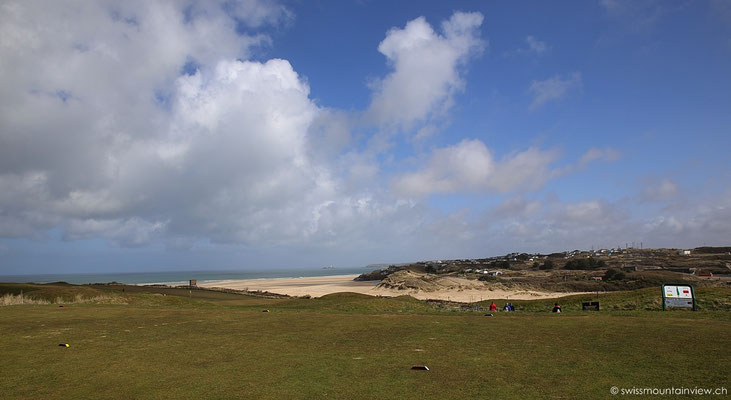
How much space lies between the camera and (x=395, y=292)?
Result: 71.0 metres

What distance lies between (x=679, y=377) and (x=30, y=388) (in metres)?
13.5

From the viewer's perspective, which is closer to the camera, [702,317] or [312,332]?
[312,332]

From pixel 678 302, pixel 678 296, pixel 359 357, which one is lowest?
pixel 678 302

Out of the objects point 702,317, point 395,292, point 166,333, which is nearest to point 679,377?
point 702,317

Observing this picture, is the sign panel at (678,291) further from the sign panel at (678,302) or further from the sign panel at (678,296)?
the sign panel at (678,302)

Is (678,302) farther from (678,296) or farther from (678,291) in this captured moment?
(678,291)

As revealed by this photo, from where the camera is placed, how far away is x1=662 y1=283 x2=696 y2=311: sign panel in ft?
77.0

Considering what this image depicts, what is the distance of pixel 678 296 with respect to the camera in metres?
23.7

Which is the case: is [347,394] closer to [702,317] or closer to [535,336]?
[535,336]

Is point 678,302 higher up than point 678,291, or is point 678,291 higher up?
point 678,291

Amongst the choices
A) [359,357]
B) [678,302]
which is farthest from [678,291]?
[359,357]

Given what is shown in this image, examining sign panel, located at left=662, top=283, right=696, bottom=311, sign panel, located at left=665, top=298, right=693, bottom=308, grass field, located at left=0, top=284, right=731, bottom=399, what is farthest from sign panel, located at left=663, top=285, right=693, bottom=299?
grass field, located at left=0, top=284, right=731, bottom=399

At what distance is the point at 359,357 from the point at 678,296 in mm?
21290

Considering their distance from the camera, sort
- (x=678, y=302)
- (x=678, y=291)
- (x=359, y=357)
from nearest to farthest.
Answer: (x=359, y=357), (x=678, y=302), (x=678, y=291)
